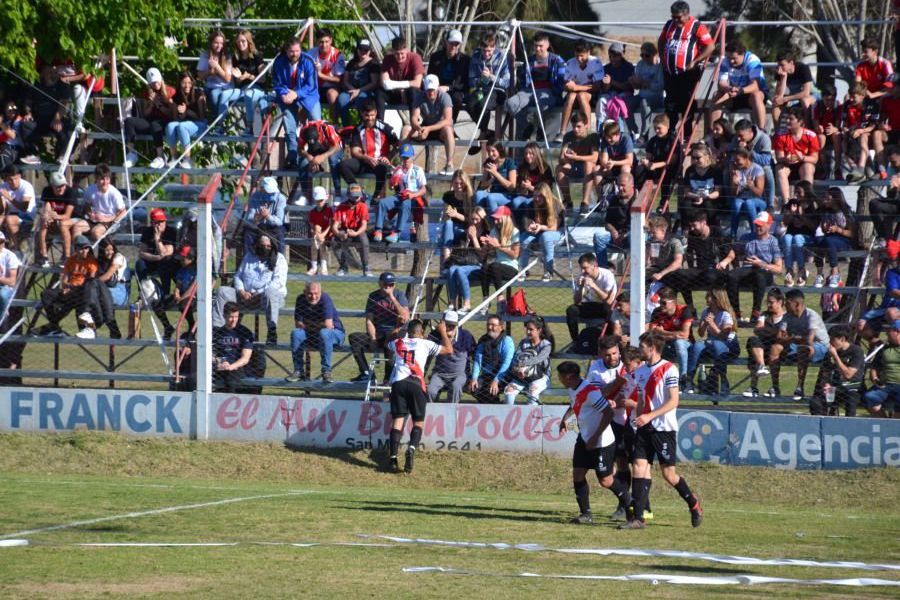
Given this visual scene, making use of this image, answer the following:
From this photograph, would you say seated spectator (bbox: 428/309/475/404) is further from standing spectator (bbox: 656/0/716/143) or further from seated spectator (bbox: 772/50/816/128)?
seated spectator (bbox: 772/50/816/128)

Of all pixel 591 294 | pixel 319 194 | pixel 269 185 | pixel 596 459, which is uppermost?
pixel 269 185

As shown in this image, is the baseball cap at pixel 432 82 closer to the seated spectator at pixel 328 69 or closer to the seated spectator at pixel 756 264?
the seated spectator at pixel 328 69

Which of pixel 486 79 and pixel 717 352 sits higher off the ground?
pixel 486 79

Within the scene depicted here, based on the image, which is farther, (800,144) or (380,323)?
(800,144)

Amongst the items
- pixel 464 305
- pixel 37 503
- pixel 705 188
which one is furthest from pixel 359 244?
pixel 37 503

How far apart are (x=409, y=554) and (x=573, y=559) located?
129cm

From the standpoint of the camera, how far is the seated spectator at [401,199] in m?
18.8

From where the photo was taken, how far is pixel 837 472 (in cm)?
1553

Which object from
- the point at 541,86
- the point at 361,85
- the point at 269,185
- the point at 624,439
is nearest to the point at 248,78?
the point at 361,85

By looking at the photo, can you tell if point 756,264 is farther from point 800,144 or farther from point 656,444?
point 656,444

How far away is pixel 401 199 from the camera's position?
18859 millimetres

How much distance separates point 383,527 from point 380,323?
5349 mm

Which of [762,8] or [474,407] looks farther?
[762,8]

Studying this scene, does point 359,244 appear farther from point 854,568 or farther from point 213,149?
point 854,568
